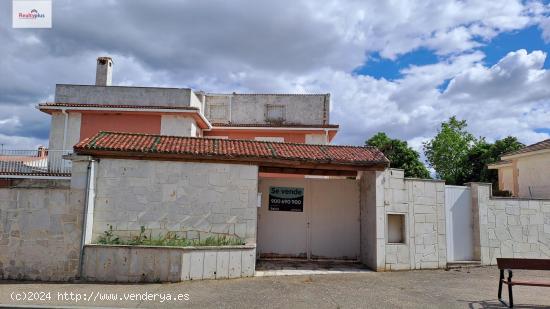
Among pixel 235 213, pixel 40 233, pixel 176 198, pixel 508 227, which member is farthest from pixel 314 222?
pixel 40 233

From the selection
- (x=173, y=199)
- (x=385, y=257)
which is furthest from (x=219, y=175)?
(x=385, y=257)

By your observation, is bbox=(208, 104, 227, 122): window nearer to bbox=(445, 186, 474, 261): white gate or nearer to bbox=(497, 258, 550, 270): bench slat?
bbox=(445, 186, 474, 261): white gate

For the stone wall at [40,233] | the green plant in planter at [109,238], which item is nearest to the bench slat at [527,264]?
the green plant in planter at [109,238]

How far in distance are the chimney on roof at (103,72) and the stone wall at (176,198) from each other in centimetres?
1499

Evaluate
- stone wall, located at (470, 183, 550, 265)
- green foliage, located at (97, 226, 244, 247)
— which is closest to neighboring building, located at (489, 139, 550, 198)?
stone wall, located at (470, 183, 550, 265)

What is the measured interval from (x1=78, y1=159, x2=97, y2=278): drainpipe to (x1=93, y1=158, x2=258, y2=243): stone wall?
0.19 metres

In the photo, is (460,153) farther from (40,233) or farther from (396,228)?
(40,233)

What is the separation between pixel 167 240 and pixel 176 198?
3.60 feet

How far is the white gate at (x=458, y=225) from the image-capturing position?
12.0 m

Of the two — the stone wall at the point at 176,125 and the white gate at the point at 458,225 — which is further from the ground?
the stone wall at the point at 176,125

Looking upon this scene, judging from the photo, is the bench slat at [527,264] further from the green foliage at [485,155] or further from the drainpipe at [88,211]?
the green foliage at [485,155]

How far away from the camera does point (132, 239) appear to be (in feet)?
32.4

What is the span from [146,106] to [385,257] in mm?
14674

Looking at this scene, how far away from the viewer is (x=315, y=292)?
27.8ft
